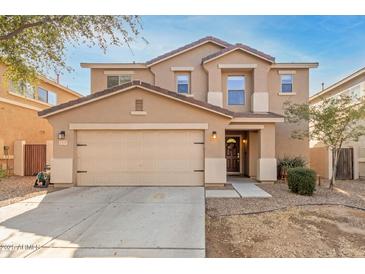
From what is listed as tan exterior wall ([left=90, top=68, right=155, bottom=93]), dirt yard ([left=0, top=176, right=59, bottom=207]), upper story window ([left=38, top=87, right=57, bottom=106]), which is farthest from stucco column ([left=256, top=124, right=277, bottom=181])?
upper story window ([left=38, top=87, right=57, bottom=106])

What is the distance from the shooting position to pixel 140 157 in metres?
10.4

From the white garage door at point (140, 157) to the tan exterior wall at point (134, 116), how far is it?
0.44m

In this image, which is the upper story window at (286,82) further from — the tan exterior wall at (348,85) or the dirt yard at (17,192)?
the dirt yard at (17,192)

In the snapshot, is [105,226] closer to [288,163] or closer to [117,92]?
[117,92]

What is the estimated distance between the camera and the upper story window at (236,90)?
13.9 metres

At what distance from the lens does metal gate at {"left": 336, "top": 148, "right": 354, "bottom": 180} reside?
13516mm

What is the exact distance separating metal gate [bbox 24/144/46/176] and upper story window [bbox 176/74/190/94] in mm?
8890

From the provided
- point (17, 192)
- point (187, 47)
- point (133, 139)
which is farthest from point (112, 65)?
point (17, 192)

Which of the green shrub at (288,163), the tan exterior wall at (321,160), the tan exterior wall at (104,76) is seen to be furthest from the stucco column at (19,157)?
the tan exterior wall at (321,160)

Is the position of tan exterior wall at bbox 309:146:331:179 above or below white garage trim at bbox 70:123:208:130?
below

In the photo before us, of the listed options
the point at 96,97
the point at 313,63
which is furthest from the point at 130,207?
the point at 313,63

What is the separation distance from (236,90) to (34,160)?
12.7 metres

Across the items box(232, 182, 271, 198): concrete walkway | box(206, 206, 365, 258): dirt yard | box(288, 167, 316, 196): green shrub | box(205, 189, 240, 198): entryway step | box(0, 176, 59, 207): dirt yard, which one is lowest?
box(206, 206, 365, 258): dirt yard

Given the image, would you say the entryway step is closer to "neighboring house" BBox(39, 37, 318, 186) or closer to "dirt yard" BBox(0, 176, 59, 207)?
"neighboring house" BBox(39, 37, 318, 186)
